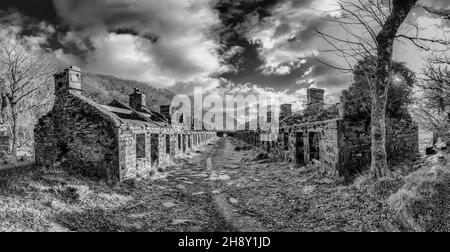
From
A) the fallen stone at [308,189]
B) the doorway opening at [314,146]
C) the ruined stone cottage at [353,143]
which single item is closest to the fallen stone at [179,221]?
the fallen stone at [308,189]

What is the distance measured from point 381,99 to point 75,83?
12.2 meters

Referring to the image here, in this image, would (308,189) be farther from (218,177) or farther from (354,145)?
(218,177)

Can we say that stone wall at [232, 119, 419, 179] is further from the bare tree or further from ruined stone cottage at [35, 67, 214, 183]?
the bare tree

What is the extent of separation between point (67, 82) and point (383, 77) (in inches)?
486

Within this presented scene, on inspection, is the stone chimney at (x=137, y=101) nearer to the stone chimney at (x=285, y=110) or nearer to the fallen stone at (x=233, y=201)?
the stone chimney at (x=285, y=110)

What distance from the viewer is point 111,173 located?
10430mm

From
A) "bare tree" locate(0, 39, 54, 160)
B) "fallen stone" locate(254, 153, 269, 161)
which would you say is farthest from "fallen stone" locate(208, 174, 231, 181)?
"bare tree" locate(0, 39, 54, 160)

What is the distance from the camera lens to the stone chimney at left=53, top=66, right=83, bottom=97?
36.9 ft

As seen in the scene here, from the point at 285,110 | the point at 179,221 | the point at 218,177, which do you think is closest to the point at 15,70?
the point at 218,177

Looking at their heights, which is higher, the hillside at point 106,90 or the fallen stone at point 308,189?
the hillside at point 106,90

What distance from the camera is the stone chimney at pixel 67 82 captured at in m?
11.2

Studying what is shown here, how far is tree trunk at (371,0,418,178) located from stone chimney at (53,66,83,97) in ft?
39.4

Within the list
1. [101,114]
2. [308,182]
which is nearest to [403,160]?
[308,182]

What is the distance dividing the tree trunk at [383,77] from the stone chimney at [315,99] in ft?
27.6
